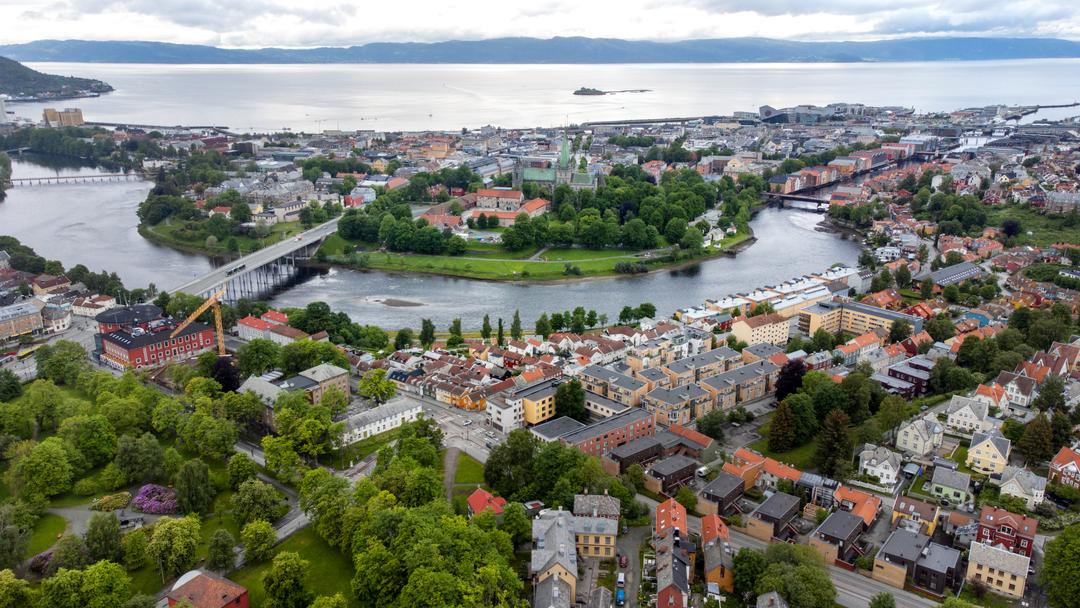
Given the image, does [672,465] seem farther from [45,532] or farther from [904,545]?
[45,532]

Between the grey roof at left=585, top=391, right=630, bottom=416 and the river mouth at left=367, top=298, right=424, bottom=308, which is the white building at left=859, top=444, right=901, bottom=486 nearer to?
the grey roof at left=585, top=391, right=630, bottom=416

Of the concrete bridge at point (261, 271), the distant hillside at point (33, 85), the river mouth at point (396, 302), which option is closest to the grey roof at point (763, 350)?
the river mouth at point (396, 302)

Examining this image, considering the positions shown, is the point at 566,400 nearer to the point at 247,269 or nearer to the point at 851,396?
the point at 851,396

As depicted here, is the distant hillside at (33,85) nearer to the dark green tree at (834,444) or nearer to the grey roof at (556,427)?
the grey roof at (556,427)

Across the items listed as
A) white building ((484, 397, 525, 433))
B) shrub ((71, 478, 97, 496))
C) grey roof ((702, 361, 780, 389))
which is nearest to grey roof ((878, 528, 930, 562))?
grey roof ((702, 361, 780, 389))

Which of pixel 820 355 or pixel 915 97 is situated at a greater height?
pixel 915 97

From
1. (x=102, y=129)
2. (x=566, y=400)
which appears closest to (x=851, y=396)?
(x=566, y=400)
